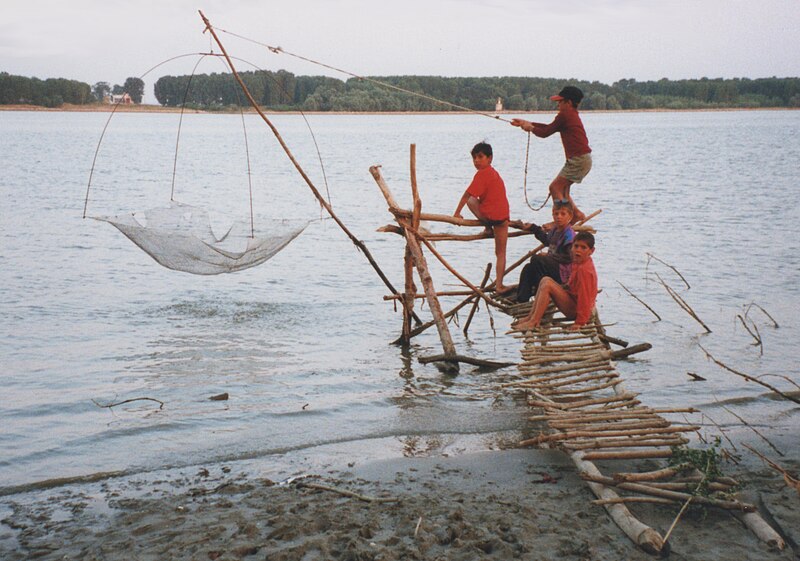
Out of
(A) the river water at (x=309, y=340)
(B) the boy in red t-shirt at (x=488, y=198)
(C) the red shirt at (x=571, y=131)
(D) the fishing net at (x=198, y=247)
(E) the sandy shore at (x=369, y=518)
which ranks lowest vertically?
(A) the river water at (x=309, y=340)

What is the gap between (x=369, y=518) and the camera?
4027 millimetres

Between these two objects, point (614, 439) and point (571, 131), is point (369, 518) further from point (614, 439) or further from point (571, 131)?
point (571, 131)

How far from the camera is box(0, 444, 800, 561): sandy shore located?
3670 millimetres

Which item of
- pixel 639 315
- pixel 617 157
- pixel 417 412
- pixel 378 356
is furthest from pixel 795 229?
pixel 617 157

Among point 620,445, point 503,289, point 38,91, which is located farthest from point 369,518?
point 38,91

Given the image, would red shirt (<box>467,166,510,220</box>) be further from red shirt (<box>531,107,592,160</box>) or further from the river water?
the river water

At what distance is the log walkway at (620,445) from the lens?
153 inches

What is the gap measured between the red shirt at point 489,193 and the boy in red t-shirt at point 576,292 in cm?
89

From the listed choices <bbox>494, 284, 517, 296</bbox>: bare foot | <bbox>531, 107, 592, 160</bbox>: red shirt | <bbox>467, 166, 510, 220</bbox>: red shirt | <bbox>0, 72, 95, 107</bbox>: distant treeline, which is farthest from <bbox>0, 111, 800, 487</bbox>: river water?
<bbox>0, 72, 95, 107</bbox>: distant treeline

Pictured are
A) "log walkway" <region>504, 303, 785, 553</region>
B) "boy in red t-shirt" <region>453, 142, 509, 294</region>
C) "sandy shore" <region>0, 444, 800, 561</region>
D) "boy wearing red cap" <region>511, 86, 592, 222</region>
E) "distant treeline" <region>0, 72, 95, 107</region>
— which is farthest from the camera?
"distant treeline" <region>0, 72, 95, 107</region>

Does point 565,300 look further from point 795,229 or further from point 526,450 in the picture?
point 795,229

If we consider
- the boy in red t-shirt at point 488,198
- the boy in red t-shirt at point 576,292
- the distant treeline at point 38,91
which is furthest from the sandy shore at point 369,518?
the distant treeline at point 38,91

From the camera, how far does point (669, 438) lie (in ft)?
14.4

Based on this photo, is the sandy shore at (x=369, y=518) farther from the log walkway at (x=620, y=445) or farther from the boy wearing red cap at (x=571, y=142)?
the boy wearing red cap at (x=571, y=142)
